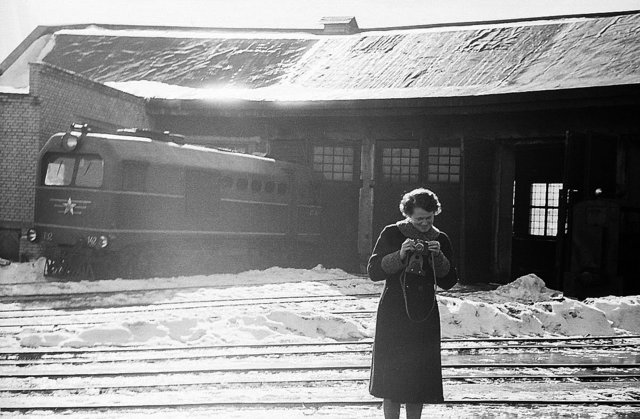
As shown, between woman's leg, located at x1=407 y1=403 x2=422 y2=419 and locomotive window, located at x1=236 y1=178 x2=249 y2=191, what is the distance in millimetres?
11926

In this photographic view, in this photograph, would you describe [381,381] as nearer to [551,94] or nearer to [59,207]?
[59,207]

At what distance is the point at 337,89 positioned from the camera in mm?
19703

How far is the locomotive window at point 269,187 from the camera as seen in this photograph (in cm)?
1759

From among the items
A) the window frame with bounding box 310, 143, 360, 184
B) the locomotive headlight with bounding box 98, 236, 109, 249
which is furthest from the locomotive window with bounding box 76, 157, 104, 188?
the window frame with bounding box 310, 143, 360, 184

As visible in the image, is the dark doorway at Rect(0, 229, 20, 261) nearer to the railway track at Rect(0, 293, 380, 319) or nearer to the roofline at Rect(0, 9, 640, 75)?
the railway track at Rect(0, 293, 380, 319)

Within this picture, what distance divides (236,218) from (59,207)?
396 centimetres

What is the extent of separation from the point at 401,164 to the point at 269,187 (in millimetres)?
3722

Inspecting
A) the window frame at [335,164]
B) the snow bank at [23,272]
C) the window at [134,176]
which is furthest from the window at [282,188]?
the snow bank at [23,272]

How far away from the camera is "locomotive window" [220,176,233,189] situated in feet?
52.3

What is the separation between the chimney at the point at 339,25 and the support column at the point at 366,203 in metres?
7.66

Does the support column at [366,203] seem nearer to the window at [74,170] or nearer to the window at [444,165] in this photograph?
the window at [444,165]

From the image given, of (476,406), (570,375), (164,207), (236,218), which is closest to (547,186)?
(236,218)

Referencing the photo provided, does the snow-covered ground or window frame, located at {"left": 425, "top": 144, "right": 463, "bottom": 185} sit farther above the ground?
window frame, located at {"left": 425, "top": 144, "right": 463, "bottom": 185}

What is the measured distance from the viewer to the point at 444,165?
62.5 feet
